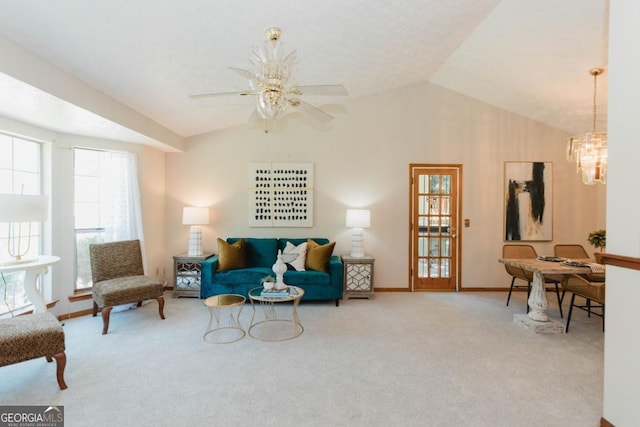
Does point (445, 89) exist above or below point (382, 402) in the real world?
above

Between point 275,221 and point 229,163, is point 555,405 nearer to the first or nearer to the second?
point 275,221

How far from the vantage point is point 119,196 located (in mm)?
4273

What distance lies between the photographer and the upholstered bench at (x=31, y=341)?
2139 millimetres

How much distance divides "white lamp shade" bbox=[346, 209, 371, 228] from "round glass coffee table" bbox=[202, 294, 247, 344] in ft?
6.60

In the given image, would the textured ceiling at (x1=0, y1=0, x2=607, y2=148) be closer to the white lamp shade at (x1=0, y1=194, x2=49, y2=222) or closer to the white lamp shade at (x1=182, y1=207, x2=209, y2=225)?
the white lamp shade at (x1=0, y1=194, x2=49, y2=222)

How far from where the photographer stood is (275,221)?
16.8 ft

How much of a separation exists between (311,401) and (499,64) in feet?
14.4

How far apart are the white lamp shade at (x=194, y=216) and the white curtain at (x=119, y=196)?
2.09 ft

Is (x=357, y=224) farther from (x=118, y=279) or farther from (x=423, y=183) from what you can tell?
(x=118, y=279)

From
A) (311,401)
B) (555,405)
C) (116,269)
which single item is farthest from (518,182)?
(116,269)

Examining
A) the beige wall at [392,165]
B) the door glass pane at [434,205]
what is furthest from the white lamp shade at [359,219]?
the door glass pane at [434,205]

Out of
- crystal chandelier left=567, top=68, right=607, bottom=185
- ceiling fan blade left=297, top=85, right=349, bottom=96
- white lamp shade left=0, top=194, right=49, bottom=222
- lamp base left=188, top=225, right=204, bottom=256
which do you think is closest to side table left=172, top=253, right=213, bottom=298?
lamp base left=188, top=225, right=204, bottom=256

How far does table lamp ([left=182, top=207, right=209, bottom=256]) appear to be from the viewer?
15.5ft

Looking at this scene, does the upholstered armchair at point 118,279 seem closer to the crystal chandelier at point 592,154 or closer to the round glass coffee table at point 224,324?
the round glass coffee table at point 224,324
